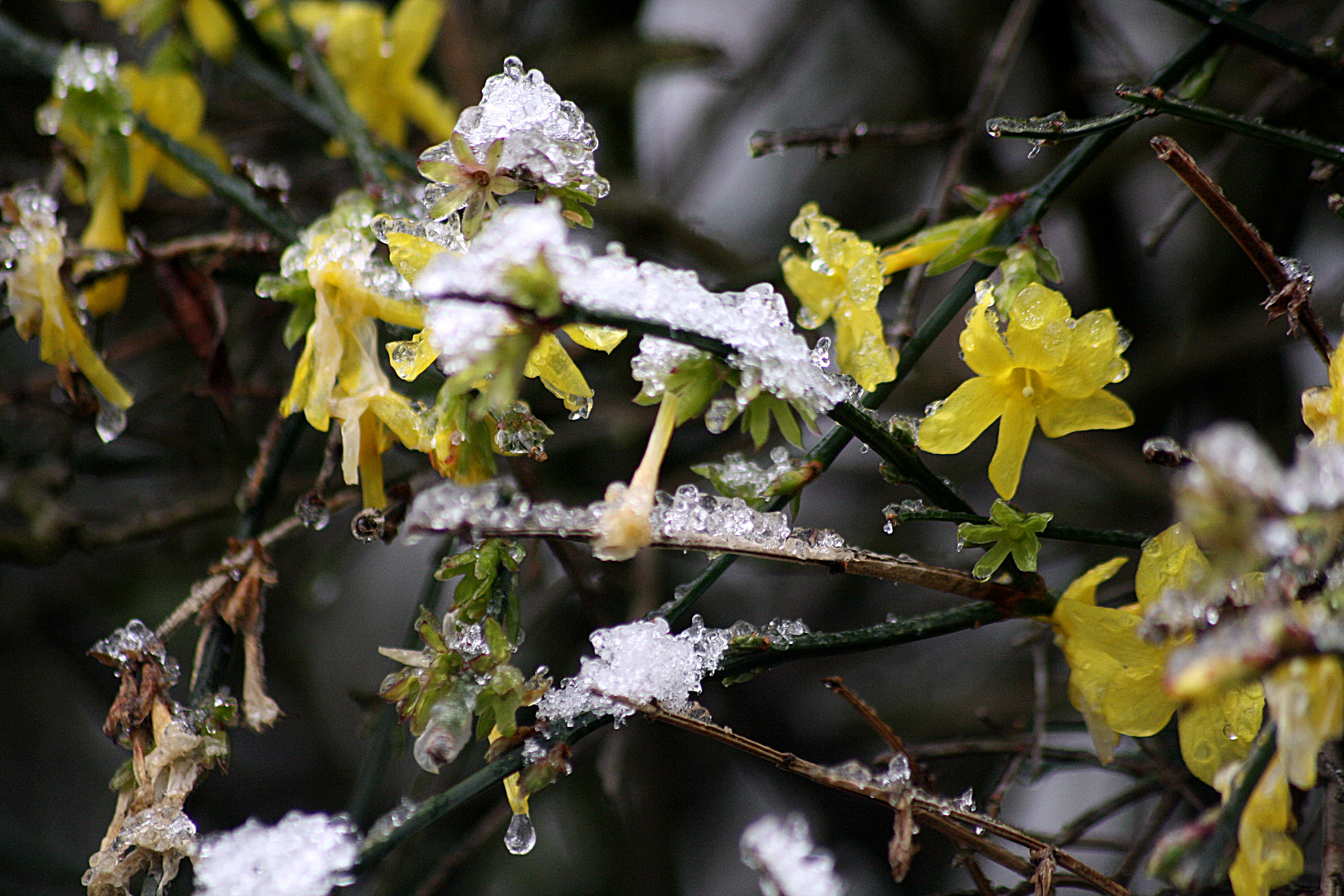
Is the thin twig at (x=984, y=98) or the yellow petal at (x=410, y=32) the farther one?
the yellow petal at (x=410, y=32)

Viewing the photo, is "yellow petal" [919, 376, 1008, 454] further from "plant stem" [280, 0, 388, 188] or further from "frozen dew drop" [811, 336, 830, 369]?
"plant stem" [280, 0, 388, 188]

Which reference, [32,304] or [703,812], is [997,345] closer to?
[32,304]

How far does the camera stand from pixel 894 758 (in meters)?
0.74

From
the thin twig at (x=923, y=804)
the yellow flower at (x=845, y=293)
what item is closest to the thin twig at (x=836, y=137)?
the yellow flower at (x=845, y=293)

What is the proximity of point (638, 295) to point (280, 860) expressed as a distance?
407 millimetres

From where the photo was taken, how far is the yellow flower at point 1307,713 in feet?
1.47

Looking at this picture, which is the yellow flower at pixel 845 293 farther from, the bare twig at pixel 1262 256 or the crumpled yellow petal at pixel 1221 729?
the crumpled yellow petal at pixel 1221 729

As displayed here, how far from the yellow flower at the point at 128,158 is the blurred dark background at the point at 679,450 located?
0.48 feet

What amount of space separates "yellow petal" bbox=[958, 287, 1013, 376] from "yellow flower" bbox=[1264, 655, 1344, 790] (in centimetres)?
32

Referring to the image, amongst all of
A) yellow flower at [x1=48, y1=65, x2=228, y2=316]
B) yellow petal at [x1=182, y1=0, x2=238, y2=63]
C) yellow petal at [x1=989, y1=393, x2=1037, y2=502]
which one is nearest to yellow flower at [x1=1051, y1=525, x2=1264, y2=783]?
yellow petal at [x1=989, y1=393, x2=1037, y2=502]

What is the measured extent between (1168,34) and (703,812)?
200 cm

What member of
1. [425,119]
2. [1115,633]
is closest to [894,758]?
[1115,633]

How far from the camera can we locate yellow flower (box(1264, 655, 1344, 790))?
1.47 ft

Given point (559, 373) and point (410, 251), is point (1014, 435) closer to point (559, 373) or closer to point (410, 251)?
point (559, 373)
